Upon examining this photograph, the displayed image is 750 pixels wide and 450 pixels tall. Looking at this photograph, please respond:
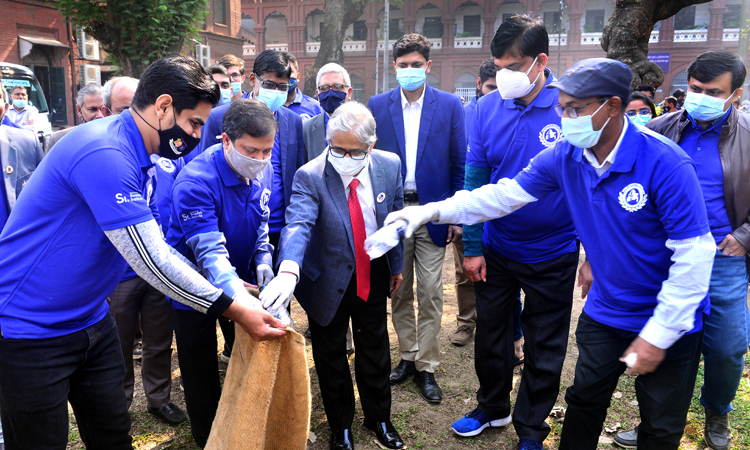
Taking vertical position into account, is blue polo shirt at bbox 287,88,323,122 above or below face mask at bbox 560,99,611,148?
above

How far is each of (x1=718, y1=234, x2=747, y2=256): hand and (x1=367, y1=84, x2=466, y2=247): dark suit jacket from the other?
69.2 inches

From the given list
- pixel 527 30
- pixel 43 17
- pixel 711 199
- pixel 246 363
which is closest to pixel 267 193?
pixel 246 363

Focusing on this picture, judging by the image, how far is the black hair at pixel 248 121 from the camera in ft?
8.74

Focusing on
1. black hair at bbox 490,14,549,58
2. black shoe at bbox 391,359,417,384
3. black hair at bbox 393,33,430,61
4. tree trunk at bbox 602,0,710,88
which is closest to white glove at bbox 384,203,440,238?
black hair at bbox 490,14,549,58

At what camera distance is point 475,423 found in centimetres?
341

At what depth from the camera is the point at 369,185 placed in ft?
10.2

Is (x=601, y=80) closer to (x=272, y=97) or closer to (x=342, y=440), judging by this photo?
(x=342, y=440)

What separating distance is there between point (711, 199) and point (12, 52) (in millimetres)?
24462

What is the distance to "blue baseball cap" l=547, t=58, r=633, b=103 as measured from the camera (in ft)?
7.36

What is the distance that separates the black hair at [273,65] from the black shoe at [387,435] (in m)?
2.83

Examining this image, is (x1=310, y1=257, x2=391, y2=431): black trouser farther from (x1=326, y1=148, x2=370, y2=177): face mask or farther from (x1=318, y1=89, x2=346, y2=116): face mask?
(x1=318, y1=89, x2=346, y2=116): face mask

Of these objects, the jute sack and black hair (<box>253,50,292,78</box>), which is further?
black hair (<box>253,50,292,78</box>)

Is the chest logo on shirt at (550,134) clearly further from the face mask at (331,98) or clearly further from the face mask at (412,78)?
the face mask at (331,98)

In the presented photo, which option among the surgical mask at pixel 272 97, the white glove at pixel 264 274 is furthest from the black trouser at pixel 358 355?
the surgical mask at pixel 272 97
